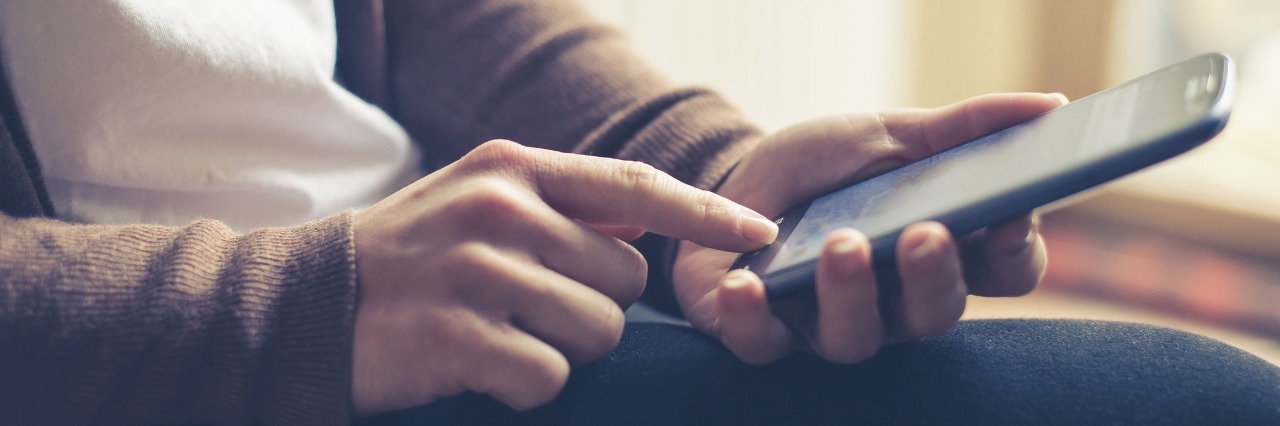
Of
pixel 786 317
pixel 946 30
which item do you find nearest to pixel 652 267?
pixel 786 317

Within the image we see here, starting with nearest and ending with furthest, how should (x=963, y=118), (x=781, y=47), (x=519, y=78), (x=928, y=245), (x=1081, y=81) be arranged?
(x=928, y=245)
(x=963, y=118)
(x=519, y=78)
(x=781, y=47)
(x=1081, y=81)

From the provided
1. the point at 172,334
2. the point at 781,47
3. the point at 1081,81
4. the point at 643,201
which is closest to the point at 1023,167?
the point at 643,201

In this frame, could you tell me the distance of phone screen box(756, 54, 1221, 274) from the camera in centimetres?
37

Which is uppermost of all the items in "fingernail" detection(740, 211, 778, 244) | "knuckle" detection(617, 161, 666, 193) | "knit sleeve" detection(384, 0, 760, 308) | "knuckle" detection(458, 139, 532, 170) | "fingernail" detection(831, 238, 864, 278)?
"fingernail" detection(831, 238, 864, 278)

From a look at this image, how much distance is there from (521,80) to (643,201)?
29 cm

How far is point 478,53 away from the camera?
698 mm

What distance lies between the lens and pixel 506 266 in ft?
1.32

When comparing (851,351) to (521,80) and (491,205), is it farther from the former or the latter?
(521,80)

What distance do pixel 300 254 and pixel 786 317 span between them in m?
0.23

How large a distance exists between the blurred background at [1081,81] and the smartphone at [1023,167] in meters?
1.00

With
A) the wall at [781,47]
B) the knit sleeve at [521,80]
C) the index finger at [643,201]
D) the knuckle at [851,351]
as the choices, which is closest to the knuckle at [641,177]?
the index finger at [643,201]

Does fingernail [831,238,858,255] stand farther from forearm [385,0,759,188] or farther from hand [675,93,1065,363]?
forearm [385,0,759,188]

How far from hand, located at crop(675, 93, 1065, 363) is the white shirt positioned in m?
0.24

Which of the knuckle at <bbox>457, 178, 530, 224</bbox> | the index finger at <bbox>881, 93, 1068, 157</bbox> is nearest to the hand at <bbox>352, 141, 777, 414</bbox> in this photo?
the knuckle at <bbox>457, 178, 530, 224</bbox>
